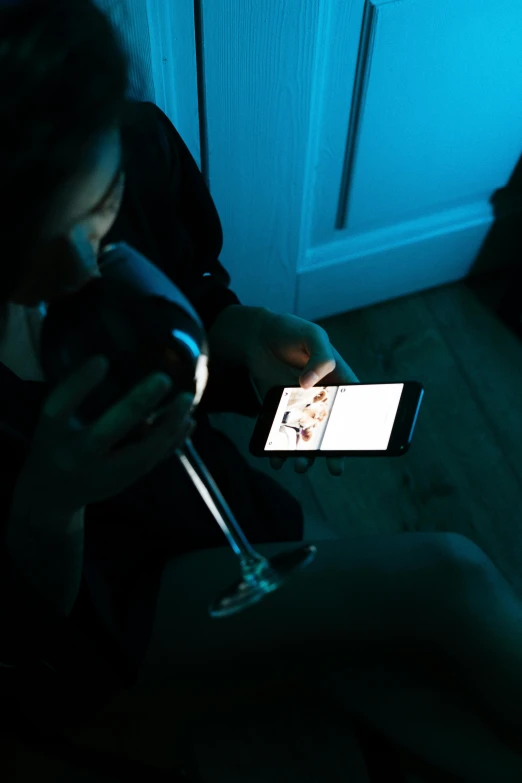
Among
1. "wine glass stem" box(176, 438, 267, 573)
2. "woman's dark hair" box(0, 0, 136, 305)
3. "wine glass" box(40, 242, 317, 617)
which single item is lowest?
"wine glass stem" box(176, 438, 267, 573)

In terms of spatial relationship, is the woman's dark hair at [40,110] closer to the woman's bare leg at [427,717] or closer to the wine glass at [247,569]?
the wine glass at [247,569]

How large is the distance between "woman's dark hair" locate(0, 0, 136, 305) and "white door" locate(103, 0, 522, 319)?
1.50 feet

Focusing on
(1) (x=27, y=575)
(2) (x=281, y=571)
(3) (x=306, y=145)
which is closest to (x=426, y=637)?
(2) (x=281, y=571)

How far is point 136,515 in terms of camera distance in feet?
2.31

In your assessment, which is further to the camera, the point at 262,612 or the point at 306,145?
the point at 306,145

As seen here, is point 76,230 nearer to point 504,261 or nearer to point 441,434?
point 441,434

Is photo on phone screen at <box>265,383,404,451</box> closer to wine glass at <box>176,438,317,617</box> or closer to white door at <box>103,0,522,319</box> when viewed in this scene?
wine glass at <box>176,438,317,617</box>

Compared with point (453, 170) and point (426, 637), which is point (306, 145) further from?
point (426, 637)

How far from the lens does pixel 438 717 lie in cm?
72

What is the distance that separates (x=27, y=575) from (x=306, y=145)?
0.81 m

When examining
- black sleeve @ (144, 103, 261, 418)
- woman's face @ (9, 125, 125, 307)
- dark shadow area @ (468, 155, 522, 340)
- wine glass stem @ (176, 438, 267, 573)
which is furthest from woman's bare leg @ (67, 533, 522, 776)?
dark shadow area @ (468, 155, 522, 340)

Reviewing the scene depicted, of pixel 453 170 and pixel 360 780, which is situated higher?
pixel 453 170

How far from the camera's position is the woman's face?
1.33 feet

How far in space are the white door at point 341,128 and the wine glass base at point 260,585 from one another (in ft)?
2.17
